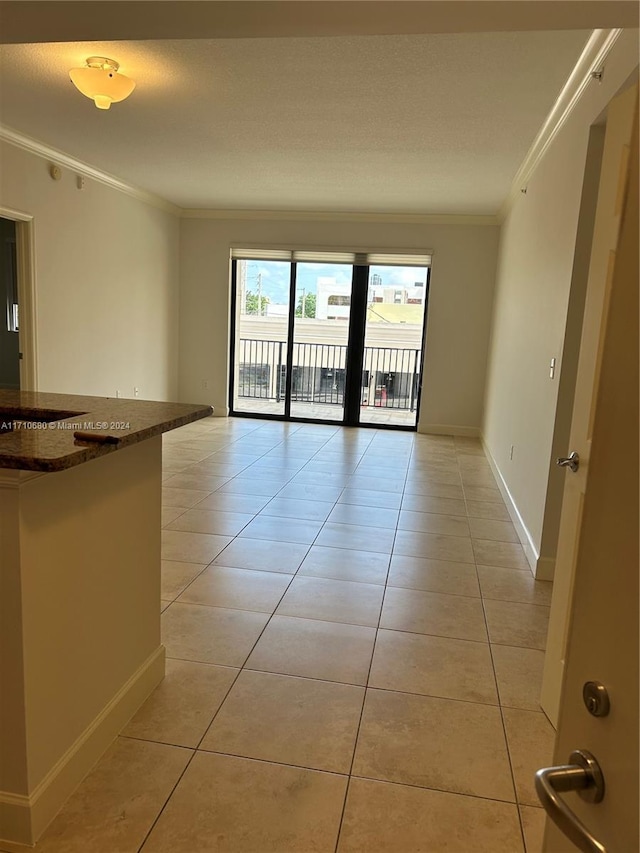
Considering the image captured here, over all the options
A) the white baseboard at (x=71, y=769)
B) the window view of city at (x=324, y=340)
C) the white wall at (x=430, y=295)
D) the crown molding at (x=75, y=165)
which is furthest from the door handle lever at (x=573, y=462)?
the window view of city at (x=324, y=340)

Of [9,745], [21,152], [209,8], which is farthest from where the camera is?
[21,152]

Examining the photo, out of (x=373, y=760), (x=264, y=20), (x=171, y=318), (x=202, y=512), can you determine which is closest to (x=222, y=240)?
(x=171, y=318)

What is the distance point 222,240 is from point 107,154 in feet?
8.49

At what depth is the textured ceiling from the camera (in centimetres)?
296

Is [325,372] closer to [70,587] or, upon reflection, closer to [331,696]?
[331,696]

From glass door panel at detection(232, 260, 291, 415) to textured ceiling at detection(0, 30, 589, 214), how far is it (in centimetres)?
179

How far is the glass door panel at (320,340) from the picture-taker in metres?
7.56

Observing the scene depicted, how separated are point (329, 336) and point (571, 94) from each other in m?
4.73

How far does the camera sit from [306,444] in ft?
21.2

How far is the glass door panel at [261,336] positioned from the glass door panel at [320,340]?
189 mm

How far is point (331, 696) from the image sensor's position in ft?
6.88

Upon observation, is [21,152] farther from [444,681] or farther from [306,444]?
[444,681]

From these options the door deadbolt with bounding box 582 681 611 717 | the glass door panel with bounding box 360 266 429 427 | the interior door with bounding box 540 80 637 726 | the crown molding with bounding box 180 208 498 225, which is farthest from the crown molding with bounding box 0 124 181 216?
the door deadbolt with bounding box 582 681 611 717

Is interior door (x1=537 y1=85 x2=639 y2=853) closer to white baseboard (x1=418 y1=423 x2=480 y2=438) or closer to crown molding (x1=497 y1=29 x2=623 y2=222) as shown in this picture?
crown molding (x1=497 y1=29 x2=623 y2=222)
